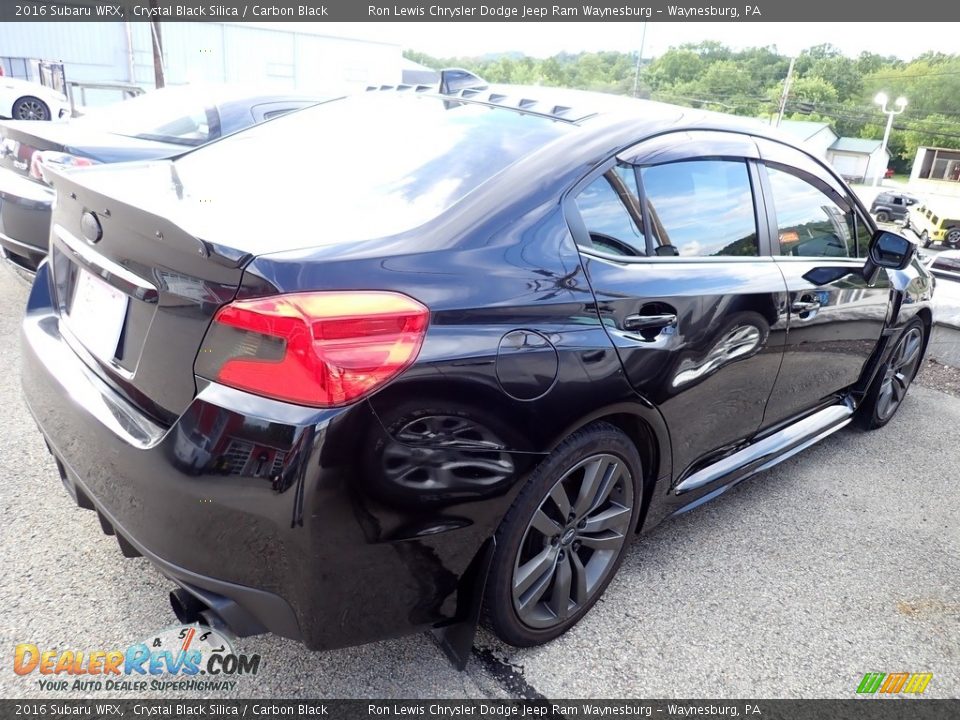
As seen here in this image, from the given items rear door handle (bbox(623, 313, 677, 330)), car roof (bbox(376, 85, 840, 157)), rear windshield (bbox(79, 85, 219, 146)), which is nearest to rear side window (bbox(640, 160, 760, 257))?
car roof (bbox(376, 85, 840, 157))

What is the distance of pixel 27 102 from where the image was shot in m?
14.1

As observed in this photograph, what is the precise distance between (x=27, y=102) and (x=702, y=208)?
52.8 feet

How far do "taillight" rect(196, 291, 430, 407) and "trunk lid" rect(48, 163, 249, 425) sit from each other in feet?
0.26

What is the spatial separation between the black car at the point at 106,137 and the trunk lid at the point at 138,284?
6.85ft

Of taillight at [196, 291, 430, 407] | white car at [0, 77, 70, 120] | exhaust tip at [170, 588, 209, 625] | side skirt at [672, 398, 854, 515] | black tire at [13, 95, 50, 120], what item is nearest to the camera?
taillight at [196, 291, 430, 407]

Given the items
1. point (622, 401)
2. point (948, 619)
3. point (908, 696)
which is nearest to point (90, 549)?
point (622, 401)

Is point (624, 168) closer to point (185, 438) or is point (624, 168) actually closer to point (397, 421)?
point (397, 421)

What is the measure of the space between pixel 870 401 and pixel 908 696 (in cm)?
215

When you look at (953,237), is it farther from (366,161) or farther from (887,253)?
(366,161)

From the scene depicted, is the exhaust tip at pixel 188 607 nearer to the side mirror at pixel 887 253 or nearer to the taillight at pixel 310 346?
the taillight at pixel 310 346

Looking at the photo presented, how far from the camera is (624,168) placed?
220 cm

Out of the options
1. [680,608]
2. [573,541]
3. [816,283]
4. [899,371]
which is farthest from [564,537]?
[899,371]

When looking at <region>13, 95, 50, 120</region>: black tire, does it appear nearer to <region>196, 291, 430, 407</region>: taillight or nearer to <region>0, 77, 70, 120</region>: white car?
Result: <region>0, 77, 70, 120</region>: white car

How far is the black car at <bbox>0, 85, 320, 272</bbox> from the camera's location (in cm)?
396
